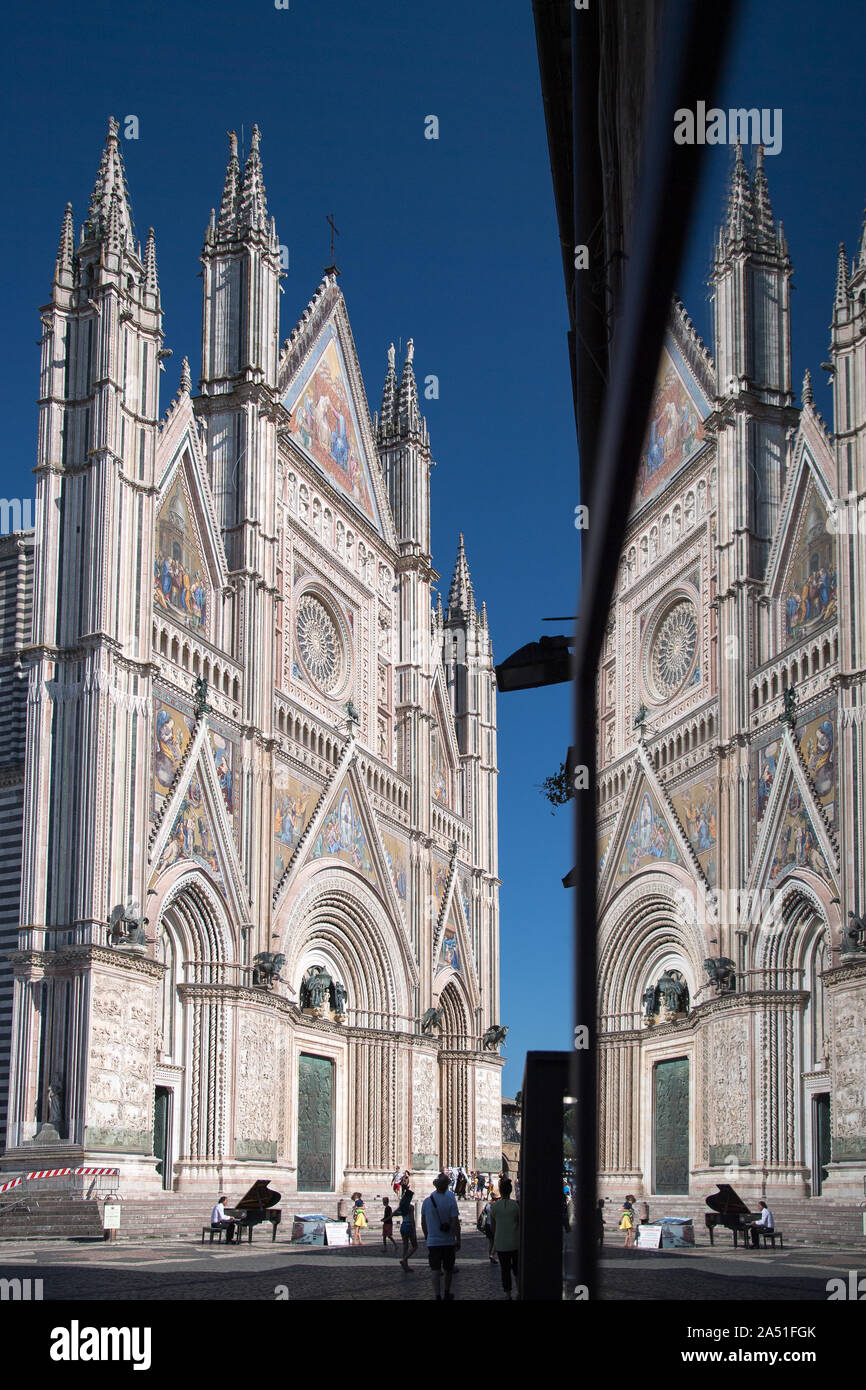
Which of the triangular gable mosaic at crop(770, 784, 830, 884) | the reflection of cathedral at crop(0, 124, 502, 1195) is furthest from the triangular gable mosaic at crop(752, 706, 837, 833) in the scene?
the reflection of cathedral at crop(0, 124, 502, 1195)

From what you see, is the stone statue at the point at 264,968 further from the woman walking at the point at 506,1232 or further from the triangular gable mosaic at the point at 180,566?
the woman walking at the point at 506,1232

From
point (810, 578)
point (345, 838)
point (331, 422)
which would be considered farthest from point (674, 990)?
point (331, 422)

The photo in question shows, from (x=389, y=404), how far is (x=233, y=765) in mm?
16121

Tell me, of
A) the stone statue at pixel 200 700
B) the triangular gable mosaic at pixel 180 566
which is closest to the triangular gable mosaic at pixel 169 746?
the stone statue at pixel 200 700

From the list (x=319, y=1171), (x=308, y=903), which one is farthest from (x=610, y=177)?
(x=319, y=1171)

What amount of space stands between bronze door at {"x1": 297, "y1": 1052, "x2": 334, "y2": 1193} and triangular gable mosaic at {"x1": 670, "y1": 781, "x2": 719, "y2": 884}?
1421 centimetres

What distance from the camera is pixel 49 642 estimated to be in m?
24.3

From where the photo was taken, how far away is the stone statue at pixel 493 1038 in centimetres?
4091

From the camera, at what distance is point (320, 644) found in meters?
35.1

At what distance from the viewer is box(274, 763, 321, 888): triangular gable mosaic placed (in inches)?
1222

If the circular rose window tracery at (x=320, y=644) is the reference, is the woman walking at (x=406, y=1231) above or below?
below

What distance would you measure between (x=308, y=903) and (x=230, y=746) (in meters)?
4.73

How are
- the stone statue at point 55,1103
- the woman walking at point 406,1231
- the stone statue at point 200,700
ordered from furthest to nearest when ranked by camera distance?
the stone statue at point 200,700 → the stone statue at point 55,1103 → the woman walking at point 406,1231

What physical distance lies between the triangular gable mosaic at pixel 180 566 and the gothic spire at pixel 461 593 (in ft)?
59.2
